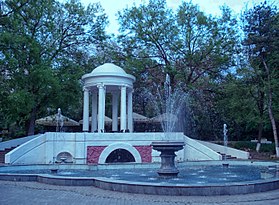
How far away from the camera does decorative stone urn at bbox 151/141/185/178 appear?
44.9 feet

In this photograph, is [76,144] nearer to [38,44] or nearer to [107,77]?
[107,77]

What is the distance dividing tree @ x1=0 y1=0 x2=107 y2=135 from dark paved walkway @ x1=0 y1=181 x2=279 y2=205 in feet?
45.7

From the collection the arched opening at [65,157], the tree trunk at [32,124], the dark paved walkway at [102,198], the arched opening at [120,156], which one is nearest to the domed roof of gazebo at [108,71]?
the arched opening at [120,156]

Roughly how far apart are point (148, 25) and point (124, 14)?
2972mm

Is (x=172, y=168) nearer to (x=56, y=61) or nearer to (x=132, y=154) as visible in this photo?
(x=132, y=154)

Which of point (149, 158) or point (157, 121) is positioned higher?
point (157, 121)

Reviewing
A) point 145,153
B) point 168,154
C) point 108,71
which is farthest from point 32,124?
point 168,154

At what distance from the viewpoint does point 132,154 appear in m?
24.3

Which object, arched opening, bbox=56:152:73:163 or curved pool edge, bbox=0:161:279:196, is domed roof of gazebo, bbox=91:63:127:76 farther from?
curved pool edge, bbox=0:161:279:196

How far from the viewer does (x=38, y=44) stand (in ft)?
86.6

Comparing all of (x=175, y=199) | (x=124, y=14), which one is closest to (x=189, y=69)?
(x=124, y=14)

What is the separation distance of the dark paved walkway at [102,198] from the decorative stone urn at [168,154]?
3.60 m

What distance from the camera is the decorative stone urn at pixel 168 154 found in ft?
44.9

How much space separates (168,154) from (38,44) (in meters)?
16.4
